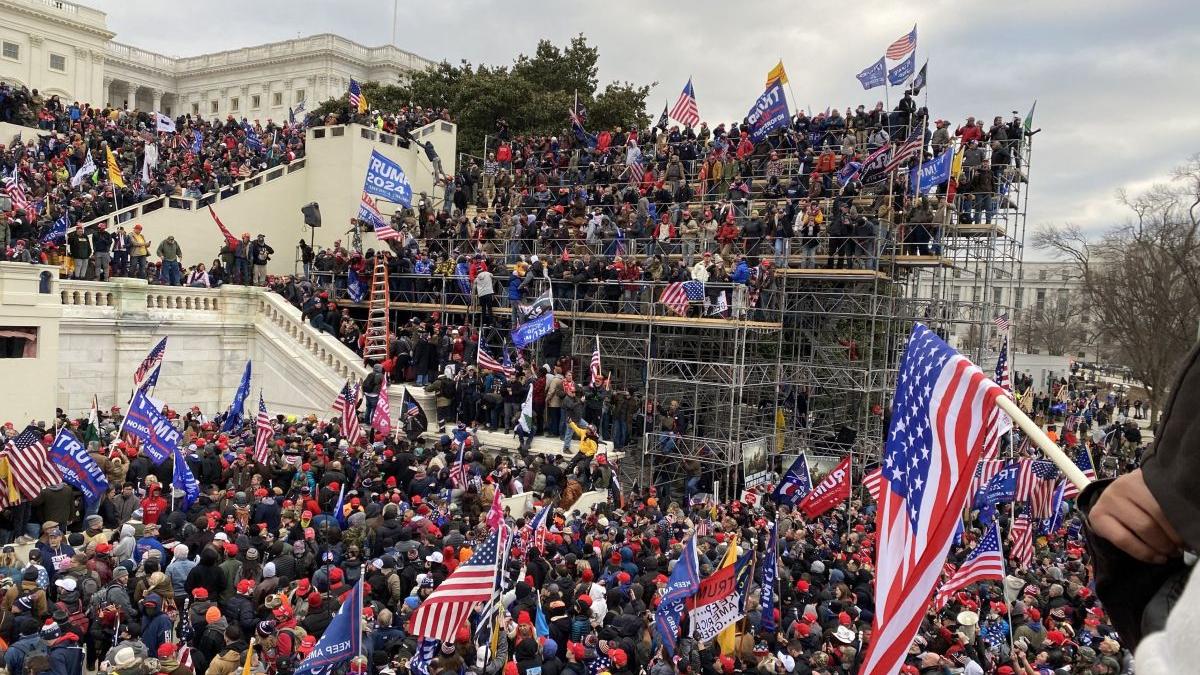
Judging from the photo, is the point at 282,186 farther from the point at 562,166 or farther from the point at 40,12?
the point at 40,12

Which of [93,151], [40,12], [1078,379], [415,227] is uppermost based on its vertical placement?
[40,12]

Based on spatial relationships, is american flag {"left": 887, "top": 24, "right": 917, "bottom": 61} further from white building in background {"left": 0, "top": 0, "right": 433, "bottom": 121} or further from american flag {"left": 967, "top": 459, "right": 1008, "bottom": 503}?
white building in background {"left": 0, "top": 0, "right": 433, "bottom": 121}

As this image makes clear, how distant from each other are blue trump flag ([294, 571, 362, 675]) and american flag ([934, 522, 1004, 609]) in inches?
281

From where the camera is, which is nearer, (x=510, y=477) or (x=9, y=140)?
(x=510, y=477)

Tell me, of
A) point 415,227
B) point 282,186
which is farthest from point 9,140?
point 415,227

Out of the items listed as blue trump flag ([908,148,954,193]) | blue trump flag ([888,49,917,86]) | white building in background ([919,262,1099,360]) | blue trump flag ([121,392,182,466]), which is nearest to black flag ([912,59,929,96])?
blue trump flag ([888,49,917,86])

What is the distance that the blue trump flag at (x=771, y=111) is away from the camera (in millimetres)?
28906

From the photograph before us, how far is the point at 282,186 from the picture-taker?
113 feet

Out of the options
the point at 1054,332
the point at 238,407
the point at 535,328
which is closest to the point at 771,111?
the point at 535,328

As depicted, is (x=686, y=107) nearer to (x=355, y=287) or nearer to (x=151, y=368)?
(x=355, y=287)

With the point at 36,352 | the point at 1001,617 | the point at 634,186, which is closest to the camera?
the point at 1001,617

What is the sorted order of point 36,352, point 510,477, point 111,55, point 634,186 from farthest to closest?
point 111,55, point 634,186, point 36,352, point 510,477

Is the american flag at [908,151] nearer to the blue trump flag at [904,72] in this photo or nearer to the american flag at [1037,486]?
the blue trump flag at [904,72]

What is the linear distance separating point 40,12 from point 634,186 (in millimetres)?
61562
